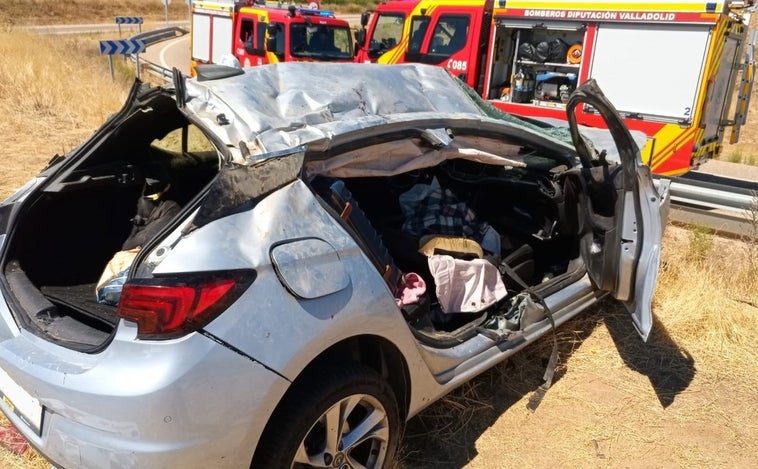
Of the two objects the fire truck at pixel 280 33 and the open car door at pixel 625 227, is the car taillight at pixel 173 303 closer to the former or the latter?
the open car door at pixel 625 227

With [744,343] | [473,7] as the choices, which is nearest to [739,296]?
[744,343]

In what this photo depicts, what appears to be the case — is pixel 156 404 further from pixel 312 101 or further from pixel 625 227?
pixel 625 227

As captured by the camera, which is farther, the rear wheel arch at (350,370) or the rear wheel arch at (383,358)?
the rear wheel arch at (383,358)

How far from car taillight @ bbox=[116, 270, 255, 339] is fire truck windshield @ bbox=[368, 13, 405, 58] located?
9.48 m

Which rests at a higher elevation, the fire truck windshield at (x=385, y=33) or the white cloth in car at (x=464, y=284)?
the fire truck windshield at (x=385, y=33)

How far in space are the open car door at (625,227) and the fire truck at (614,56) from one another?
4.63 meters

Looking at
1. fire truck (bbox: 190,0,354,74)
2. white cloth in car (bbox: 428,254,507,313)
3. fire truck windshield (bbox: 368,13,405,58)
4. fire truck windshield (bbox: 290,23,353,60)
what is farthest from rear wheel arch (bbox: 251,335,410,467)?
fire truck windshield (bbox: 290,23,353,60)

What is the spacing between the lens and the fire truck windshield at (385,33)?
10.6 meters

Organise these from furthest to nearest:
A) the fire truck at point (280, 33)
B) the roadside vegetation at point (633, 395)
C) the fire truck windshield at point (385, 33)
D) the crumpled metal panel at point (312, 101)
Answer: the fire truck at point (280, 33), the fire truck windshield at point (385, 33), the roadside vegetation at point (633, 395), the crumpled metal panel at point (312, 101)

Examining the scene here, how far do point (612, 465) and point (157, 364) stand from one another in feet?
6.89

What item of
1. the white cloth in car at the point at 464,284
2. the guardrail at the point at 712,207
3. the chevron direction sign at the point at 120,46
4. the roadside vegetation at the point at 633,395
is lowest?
the roadside vegetation at the point at 633,395

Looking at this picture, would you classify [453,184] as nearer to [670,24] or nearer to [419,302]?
[419,302]

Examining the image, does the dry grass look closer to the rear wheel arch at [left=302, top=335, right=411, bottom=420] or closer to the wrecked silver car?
the wrecked silver car

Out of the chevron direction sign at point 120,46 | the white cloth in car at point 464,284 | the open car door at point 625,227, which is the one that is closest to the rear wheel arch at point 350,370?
the white cloth in car at point 464,284
